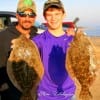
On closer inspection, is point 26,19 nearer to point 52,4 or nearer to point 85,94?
point 52,4

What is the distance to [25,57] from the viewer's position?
5684 mm

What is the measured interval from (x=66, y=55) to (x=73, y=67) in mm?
245

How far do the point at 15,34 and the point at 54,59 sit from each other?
1.01m

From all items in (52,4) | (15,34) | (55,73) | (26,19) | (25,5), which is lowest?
(55,73)

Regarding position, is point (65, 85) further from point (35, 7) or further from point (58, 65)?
point (35, 7)

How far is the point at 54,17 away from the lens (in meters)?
5.88

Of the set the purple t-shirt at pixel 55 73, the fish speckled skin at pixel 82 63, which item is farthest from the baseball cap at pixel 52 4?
the fish speckled skin at pixel 82 63

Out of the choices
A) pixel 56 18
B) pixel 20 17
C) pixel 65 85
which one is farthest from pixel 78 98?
pixel 20 17

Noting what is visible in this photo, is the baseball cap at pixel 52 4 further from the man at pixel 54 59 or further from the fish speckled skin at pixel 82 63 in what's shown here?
the fish speckled skin at pixel 82 63

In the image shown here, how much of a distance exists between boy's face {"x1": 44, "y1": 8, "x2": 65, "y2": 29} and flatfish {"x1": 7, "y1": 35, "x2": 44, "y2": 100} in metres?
0.39

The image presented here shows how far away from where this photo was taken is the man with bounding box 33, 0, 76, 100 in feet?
19.2

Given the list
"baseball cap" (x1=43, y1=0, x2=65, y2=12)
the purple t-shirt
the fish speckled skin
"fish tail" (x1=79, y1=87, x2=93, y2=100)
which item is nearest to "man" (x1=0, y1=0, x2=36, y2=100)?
"baseball cap" (x1=43, y1=0, x2=65, y2=12)

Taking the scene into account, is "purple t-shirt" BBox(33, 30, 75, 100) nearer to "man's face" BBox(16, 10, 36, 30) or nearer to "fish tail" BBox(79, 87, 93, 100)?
"fish tail" BBox(79, 87, 93, 100)

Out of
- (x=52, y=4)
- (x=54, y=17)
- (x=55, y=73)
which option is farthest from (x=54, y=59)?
(x=52, y=4)
